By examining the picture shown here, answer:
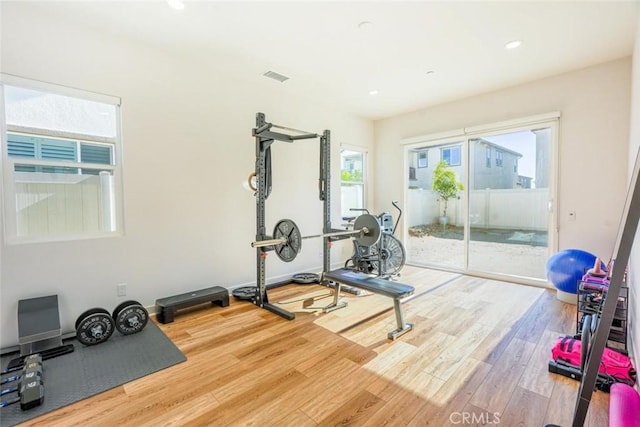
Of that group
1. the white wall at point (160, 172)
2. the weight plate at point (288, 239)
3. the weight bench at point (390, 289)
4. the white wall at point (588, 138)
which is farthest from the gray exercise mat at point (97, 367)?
the white wall at point (588, 138)

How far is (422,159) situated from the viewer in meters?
5.52

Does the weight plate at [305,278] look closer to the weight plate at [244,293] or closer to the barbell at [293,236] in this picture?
the weight plate at [244,293]

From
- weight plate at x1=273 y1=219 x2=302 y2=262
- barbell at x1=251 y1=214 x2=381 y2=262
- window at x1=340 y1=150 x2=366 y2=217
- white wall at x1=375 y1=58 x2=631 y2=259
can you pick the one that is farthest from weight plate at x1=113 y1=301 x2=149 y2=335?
white wall at x1=375 y1=58 x2=631 y2=259

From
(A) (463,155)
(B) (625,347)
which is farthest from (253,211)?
(B) (625,347)

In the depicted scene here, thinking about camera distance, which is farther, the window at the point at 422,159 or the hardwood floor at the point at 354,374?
the window at the point at 422,159

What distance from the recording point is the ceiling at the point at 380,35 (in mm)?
2557

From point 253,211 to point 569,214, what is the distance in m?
4.31

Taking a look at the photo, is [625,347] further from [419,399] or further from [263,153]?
[263,153]

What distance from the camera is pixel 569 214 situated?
12.8 feet

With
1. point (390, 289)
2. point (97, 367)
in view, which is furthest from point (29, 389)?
point (390, 289)

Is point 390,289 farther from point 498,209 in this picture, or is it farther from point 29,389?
point 498,209

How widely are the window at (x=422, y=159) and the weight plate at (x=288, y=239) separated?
11.1ft

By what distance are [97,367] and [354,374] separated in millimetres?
2001

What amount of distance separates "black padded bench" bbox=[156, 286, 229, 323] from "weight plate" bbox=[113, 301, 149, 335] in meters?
0.19
